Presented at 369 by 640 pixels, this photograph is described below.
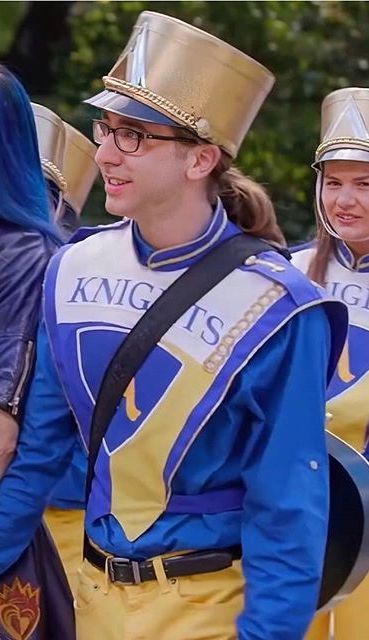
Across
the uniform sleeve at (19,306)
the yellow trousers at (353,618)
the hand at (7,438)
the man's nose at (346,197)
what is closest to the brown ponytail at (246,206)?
the uniform sleeve at (19,306)

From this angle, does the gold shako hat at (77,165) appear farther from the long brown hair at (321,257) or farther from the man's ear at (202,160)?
the man's ear at (202,160)

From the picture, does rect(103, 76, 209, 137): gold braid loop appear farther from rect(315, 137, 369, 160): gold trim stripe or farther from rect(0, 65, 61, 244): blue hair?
rect(315, 137, 369, 160): gold trim stripe

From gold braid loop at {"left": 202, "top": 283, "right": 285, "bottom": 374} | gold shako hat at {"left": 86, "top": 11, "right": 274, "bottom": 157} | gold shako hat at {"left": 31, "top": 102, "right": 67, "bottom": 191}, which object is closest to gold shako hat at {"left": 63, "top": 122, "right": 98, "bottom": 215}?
gold shako hat at {"left": 31, "top": 102, "right": 67, "bottom": 191}

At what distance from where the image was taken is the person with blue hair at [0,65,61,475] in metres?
3.07

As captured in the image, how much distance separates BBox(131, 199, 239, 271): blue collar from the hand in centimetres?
44

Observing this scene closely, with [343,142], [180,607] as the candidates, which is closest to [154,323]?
[180,607]

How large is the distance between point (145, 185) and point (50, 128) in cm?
183

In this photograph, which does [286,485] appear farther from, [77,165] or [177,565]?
[77,165]

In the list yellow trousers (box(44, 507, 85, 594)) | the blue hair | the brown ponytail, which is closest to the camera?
the brown ponytail

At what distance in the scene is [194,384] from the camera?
9.19 feet

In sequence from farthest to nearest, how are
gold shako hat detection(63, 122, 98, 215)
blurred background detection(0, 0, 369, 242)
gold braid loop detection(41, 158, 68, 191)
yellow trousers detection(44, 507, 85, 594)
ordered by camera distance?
blurred background detection(0, 0, 369, 242), gold shako hat detection(63, 122, 98, 215), gold braid loop detection(41, 158, 68, 191), yellow trousers detection(44, 507, 85, 594)

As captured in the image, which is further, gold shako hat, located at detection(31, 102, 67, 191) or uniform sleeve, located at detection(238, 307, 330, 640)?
gold shako hat, located at detection(31, 102, 67, 191)

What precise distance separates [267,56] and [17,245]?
597 cm

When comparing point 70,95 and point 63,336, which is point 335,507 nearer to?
point 63,336
